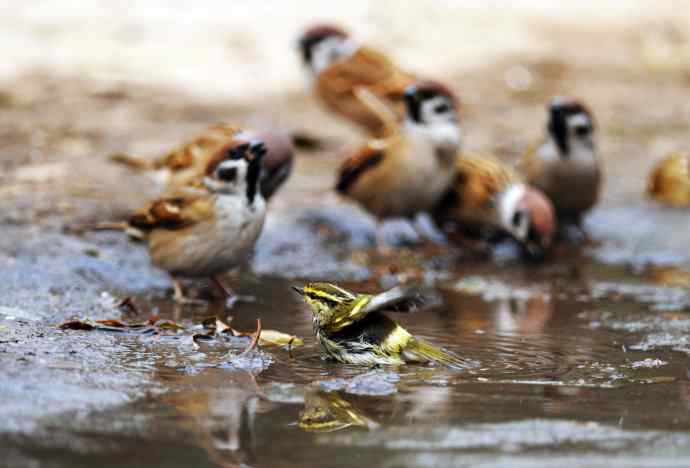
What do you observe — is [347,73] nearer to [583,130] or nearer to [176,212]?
[583,130]

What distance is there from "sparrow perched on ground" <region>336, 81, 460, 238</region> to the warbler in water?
3.83 m

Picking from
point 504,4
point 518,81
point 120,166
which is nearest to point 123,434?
point 120,166

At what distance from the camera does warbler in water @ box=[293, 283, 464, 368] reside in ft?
17.2

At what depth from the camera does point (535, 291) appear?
798cm

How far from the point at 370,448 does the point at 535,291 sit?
14.0 ft

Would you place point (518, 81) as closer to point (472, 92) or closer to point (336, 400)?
point (472, 92)

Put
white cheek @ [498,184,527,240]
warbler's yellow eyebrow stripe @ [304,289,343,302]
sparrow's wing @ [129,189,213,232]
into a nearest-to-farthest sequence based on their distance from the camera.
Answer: warbler's yellow eyebrow stripe @ [304,289,343,302] → sparrow's wing @ [129,189,213,232] → white cheek @ [498,184,527,240]

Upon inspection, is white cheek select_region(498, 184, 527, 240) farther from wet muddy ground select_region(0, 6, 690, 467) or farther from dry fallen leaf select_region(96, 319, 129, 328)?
dry fallen leaf select_region(96, 319, 129, 328)

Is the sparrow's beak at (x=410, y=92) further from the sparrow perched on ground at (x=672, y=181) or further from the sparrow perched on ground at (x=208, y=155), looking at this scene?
the sparrow perched on ground at (x=672, y=181)

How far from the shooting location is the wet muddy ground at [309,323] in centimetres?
396

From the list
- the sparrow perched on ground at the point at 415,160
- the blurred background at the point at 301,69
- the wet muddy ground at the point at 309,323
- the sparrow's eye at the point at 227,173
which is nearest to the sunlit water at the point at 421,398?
the wet muddy ground at the point at 309,323

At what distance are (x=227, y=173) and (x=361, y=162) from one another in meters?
2.48

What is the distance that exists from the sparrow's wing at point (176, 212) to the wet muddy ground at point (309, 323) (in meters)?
0.41

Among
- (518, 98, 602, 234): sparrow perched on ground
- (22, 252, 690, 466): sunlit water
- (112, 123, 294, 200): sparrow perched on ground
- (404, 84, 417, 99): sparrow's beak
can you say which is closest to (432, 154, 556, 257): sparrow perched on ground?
(518, 98, 602, 234): sparrow perched on ground
